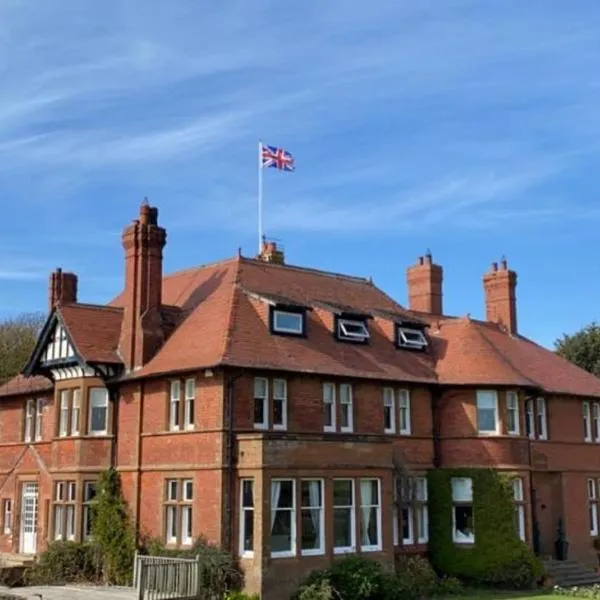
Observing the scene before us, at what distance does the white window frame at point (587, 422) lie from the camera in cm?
3947

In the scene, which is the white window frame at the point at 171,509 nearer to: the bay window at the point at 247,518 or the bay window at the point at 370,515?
the bay window at the point at 247,518

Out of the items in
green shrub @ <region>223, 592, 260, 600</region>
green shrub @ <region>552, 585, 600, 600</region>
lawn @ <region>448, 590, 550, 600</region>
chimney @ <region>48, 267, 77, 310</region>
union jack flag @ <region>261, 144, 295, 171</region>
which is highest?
union jack flag @ <region>261, 144, 295, 171</region>

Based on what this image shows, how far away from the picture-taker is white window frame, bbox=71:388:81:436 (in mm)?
32406

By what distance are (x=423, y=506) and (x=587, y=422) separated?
35.4ft

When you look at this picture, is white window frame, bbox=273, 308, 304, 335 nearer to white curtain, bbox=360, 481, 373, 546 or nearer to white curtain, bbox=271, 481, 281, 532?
white curtain, bbox=360, 481, 373, 546

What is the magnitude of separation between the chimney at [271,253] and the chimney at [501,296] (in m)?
10.4

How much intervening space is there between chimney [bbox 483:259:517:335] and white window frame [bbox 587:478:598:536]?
763 centimetres

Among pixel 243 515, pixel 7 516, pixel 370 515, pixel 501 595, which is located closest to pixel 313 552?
pixel 243 515

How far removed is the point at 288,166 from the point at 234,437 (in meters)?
15.1

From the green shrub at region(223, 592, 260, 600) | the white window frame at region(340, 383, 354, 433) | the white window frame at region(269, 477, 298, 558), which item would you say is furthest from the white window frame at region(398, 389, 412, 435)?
the green shrub at region(223, 592, 260, 600)

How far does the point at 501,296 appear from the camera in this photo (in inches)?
1673

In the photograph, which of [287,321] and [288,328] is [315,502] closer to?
[288,328]

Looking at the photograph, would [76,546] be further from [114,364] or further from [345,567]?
[345,567]

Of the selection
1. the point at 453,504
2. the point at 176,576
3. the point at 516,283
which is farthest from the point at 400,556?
the point at 516,283
